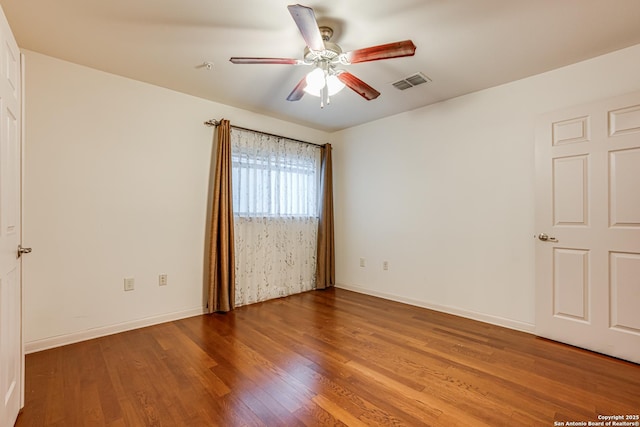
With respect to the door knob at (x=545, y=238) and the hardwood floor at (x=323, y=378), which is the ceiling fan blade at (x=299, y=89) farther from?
the door knob at (x=545, y=238)

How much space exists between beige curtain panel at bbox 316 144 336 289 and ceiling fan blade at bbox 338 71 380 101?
7.13 ft

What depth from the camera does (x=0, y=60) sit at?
134 centimetres

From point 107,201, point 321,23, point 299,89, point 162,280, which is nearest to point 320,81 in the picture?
point 299,89

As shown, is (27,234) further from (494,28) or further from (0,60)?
(494,28)

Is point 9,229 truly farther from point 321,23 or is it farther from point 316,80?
point 321,23

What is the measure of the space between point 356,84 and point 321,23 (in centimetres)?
51

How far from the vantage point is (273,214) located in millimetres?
4016

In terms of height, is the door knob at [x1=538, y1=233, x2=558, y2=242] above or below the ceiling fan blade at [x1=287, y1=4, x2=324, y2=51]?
below

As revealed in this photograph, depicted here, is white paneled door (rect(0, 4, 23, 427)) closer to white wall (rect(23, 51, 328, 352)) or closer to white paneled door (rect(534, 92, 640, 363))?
white wall (rect(23, 51, 328, 352))

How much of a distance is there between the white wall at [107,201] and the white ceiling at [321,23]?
0.29 m

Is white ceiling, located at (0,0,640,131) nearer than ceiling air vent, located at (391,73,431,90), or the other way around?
white ceiling, located at (0,0,640,131)

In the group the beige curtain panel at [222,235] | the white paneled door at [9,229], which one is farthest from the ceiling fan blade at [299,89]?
the white paneled door at [9,229]

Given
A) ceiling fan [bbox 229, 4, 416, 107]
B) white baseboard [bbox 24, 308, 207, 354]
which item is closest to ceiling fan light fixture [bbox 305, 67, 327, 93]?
ceiling fan [bbox 229, 4, 416, 107]

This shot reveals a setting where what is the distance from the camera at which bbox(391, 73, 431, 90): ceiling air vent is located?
280 cm
